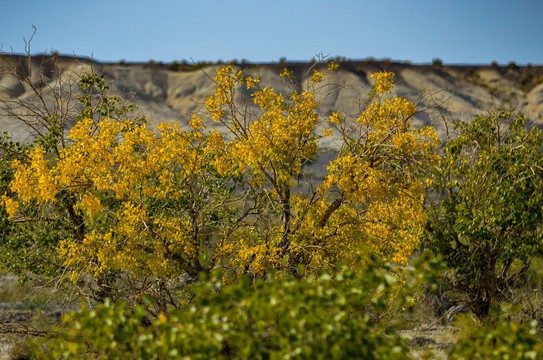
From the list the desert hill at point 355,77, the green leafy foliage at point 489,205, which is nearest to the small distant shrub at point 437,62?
the desert hill at point 355,77

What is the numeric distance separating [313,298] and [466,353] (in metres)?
1.11

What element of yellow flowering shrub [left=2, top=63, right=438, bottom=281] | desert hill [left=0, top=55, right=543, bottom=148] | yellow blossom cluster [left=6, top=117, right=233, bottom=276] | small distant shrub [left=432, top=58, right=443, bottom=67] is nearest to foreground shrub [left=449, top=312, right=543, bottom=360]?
yellow flowering shrub [left=2, top=63, right=438, bottom=281]

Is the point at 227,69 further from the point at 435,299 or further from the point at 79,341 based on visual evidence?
the point at 435,299

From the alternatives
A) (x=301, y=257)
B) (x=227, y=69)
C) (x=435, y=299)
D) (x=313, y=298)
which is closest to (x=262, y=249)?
(x=301, y=257)

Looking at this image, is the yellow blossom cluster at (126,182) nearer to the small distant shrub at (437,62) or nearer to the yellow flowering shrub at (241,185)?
the yellow flowering shrub at (241,185)

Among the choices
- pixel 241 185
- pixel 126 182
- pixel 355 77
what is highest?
pixel 355 77

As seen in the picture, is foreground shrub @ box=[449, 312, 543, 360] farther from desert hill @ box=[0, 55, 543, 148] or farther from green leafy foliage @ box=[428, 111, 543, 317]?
desert hill @ box=[0, 55, 543, 148]

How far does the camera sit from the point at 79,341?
4.07 metres

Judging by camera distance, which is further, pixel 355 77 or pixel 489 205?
pixel 355 77

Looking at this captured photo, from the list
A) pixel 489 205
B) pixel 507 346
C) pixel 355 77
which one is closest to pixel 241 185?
pixel 489 205

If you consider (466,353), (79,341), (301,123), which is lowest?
(79,341)

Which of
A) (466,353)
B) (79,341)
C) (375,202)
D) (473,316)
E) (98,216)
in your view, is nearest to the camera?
(466,353)

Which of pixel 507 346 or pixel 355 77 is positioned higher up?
pixel 355 77

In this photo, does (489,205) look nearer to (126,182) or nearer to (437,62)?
(126,182)
